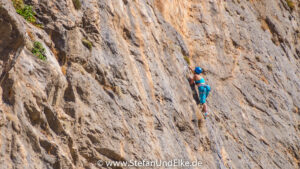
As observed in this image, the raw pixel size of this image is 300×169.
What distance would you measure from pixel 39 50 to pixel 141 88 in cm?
339

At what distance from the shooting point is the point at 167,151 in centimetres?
1196

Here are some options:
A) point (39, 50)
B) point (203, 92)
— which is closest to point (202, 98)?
point (203, 92)

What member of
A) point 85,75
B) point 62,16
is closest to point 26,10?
point 62,16

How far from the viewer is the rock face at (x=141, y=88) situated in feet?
29.2

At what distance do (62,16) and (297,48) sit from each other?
17.3 m

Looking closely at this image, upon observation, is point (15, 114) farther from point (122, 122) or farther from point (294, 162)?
point (294, 162)

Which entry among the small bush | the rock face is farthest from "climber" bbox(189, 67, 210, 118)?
Answer: the small bush

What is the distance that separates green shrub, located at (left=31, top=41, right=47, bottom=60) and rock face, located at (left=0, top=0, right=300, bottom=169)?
15 centimetres

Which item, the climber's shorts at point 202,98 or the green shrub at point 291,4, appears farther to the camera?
the green shrub at point 291,4

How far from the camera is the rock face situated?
8902 mm

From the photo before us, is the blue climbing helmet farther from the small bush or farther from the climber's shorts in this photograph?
the climber's shorts

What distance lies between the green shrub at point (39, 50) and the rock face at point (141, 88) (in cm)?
15

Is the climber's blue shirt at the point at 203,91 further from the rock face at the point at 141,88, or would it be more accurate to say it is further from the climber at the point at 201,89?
the rock face at the point at 141,88

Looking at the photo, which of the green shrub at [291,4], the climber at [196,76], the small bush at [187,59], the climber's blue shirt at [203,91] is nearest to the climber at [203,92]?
the climber's blue shirt at [203,91]
